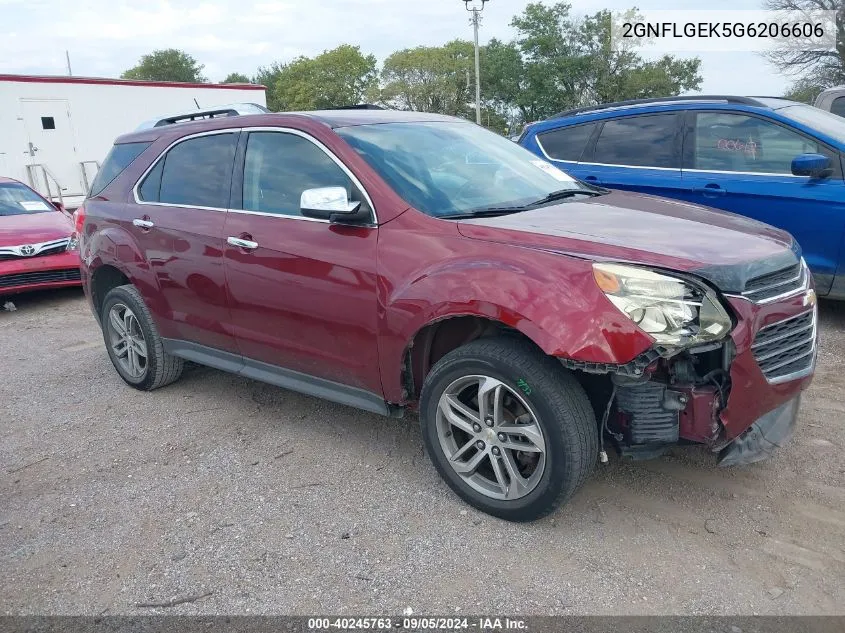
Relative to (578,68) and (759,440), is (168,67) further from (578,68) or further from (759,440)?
(759,440)

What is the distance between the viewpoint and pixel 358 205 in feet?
10.7

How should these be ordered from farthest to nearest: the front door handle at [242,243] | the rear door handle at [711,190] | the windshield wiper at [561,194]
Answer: the rear door handle at [711,190] → the front door handle at [242,243] → the windshield wiper at [561,194]

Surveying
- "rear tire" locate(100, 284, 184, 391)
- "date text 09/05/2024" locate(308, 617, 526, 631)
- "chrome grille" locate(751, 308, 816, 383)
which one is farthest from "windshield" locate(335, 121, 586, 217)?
"rear tire" locate(100, 284, 184, 391)

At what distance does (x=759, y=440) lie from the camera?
9.46 ft

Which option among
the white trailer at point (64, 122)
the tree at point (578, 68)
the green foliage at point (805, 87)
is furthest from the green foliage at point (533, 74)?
the white trailer at point (64, 122)

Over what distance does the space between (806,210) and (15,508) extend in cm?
553

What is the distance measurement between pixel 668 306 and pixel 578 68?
48.7 meters

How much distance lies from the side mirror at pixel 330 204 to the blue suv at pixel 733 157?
3625 millimetres

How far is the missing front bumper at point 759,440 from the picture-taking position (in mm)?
2865

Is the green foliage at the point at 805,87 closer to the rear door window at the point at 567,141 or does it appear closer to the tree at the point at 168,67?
the rear door window at the point at 567,141

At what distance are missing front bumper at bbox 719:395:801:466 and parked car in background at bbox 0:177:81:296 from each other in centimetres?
700

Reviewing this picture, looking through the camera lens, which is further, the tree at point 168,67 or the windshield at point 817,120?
the tree at point 168,67

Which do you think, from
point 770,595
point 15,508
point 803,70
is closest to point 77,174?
point 15,508

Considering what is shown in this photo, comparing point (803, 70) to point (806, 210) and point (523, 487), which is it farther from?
point (523, 487)
